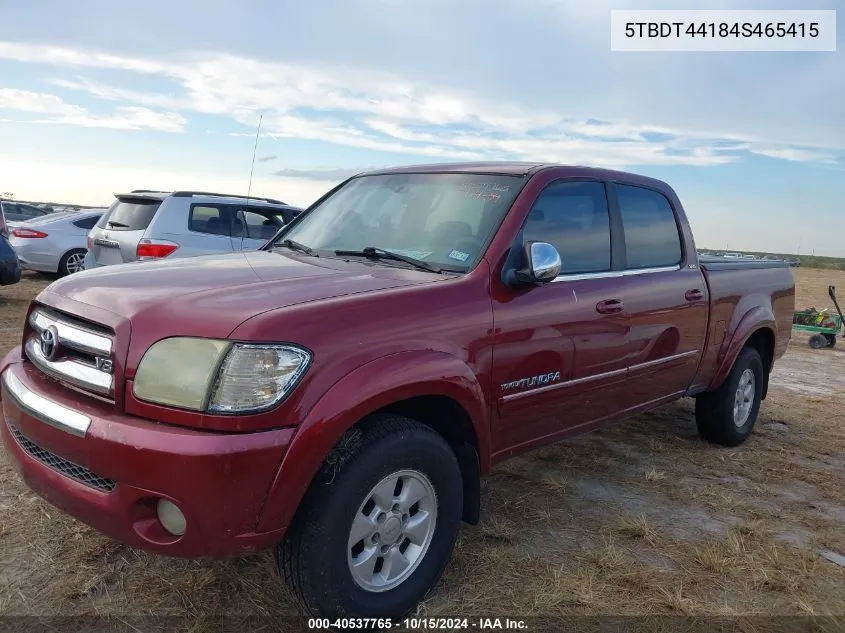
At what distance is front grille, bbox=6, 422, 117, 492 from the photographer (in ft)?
7.64

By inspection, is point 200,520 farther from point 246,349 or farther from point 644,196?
point 644,196

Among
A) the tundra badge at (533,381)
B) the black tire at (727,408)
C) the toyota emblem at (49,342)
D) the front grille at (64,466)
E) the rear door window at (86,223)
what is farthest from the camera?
the rear door window at (86,223)

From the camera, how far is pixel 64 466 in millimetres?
2459

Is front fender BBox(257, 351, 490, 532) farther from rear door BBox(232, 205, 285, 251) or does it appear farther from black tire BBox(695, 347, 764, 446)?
rear door BBox(232, 205, 285, 251)

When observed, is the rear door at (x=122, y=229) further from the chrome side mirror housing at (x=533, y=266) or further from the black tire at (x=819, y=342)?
the black tire at (x=819, y=342)

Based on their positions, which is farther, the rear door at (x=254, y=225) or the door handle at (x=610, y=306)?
the rear door at (x=254, y=225)

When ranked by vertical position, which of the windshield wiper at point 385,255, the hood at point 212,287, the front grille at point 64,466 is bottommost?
the front grille at point 64,466

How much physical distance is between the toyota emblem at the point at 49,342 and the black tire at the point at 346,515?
3.70 ft

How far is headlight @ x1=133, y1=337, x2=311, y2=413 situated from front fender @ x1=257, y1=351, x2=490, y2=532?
15 centimetres

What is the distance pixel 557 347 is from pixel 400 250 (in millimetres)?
889

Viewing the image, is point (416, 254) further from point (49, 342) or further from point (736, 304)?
point (736, 304)

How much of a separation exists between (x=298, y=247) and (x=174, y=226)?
5.17 m

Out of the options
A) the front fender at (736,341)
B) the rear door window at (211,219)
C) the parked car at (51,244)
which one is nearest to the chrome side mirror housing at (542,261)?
the front fender at (736,341)

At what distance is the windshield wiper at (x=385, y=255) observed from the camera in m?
3.18
